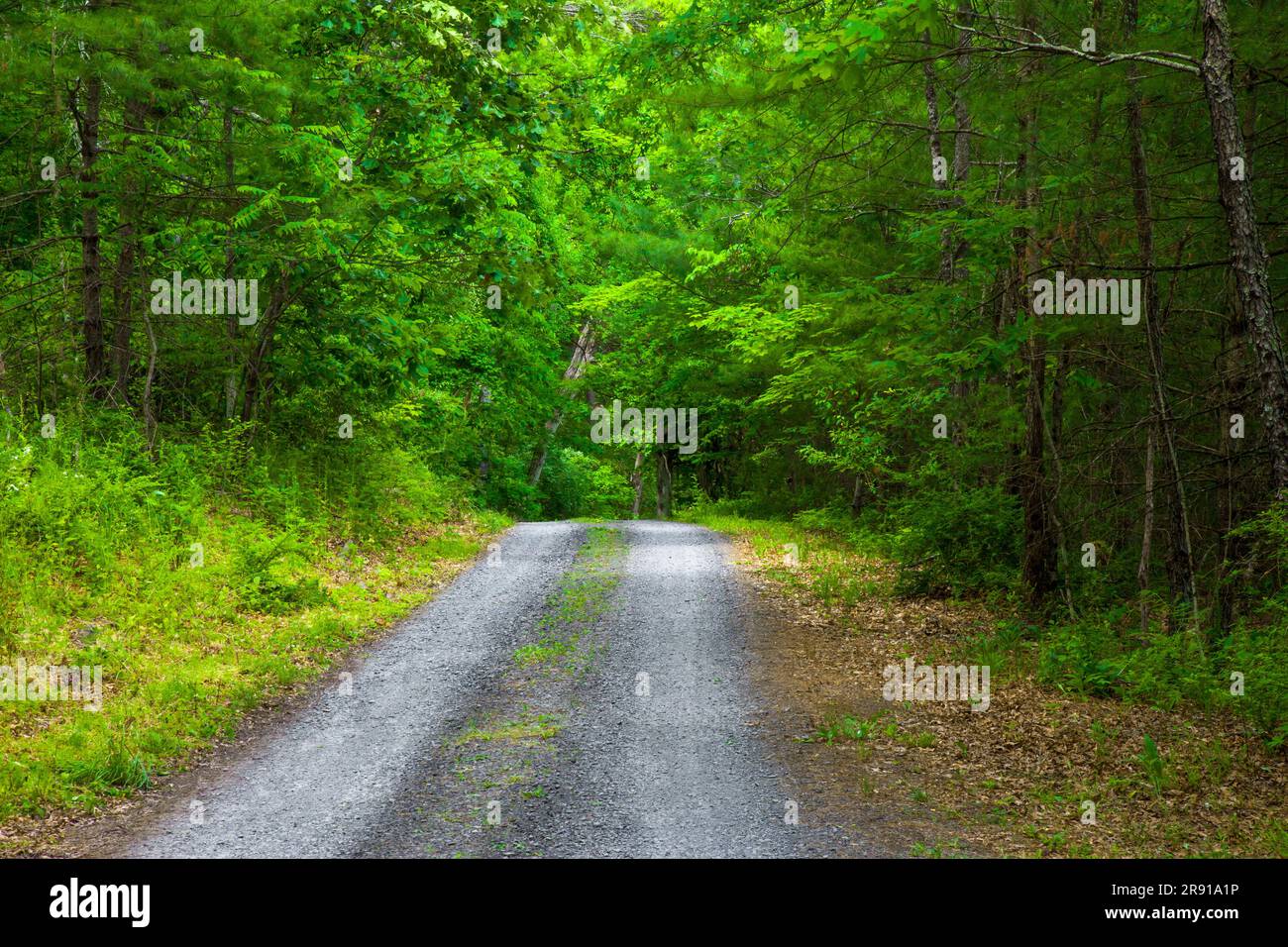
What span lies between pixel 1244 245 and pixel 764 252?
11411mm

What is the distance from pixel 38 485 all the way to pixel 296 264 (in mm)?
4144

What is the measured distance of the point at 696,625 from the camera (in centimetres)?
1187

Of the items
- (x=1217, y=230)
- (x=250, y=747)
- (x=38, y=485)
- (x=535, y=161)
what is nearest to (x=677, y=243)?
(x=535, y=161)

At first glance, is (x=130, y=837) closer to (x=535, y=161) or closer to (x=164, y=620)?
(x=164, y=620)

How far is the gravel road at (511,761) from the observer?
577 cm

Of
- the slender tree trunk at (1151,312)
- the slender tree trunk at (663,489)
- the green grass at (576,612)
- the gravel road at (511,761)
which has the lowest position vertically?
the gravel road at (511,761)

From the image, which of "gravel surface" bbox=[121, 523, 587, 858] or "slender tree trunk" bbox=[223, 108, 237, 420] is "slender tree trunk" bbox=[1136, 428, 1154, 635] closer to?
"gravel surface" bbox=[121, 523, 587, 858]

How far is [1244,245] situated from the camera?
7.25 metres

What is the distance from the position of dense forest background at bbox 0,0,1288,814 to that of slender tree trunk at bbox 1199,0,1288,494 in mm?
31

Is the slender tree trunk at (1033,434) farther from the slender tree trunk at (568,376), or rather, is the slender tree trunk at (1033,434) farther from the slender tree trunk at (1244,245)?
the slender tree trunk at (568,376)

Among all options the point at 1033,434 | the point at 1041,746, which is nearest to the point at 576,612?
the point at 1033,434

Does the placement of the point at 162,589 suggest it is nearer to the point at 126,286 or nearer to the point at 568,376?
the point at 126,286

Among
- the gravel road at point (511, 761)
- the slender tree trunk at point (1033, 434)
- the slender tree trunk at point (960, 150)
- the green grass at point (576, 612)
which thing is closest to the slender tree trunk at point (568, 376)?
the green grass at point (576, 612)

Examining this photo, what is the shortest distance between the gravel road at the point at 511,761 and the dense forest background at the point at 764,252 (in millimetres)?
1340
